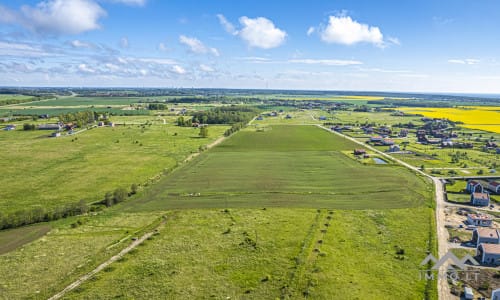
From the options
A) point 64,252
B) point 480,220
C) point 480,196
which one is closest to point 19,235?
point 64,252

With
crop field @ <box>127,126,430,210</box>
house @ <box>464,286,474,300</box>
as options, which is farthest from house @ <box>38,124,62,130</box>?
house @ <box>464,286,474,300</box>

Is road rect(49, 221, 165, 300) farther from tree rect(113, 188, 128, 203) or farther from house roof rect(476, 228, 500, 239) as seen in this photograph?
house roof rect(476, 228, 500, 239)

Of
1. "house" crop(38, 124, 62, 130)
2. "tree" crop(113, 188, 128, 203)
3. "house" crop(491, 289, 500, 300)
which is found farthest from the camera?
"house" crop(38, 124, 62, 130)

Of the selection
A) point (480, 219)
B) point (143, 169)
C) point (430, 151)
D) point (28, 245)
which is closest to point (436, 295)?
point (480, 219)

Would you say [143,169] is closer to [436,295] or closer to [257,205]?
[257,205]

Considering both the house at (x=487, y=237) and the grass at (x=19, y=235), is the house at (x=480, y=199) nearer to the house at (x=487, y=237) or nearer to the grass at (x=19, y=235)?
the house at (x=487, y=237)

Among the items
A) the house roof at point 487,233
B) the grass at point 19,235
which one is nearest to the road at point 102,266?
the grass at point 19,235
